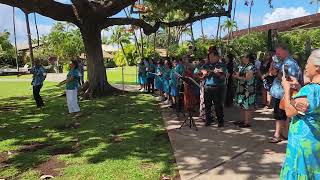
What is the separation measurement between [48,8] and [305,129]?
12.7 m

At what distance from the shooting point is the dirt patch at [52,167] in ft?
22.1

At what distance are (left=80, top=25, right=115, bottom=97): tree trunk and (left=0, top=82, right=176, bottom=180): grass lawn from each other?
2.97 m

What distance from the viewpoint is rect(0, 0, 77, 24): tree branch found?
14.4 metres

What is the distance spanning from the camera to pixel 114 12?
16.7 meters

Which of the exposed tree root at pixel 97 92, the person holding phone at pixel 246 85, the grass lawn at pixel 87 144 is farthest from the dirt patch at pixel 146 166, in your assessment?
the exposed tree root at pixel 97 92

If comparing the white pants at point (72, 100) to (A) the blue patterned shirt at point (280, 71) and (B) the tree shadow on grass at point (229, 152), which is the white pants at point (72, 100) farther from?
(A) the blue patterned shirt at point (280, 71)

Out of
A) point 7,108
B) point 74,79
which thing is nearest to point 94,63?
point 7,108

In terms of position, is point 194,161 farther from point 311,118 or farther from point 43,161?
point 311,118

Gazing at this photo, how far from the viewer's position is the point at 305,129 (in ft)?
12.8

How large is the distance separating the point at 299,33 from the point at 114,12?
19247 millimetres

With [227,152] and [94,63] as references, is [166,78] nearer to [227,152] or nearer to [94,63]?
[94,63]

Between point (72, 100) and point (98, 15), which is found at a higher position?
point (98, 15)

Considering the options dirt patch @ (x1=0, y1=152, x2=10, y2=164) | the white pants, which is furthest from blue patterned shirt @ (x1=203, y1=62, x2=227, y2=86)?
the white pants

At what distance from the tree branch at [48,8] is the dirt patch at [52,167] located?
331 inches
